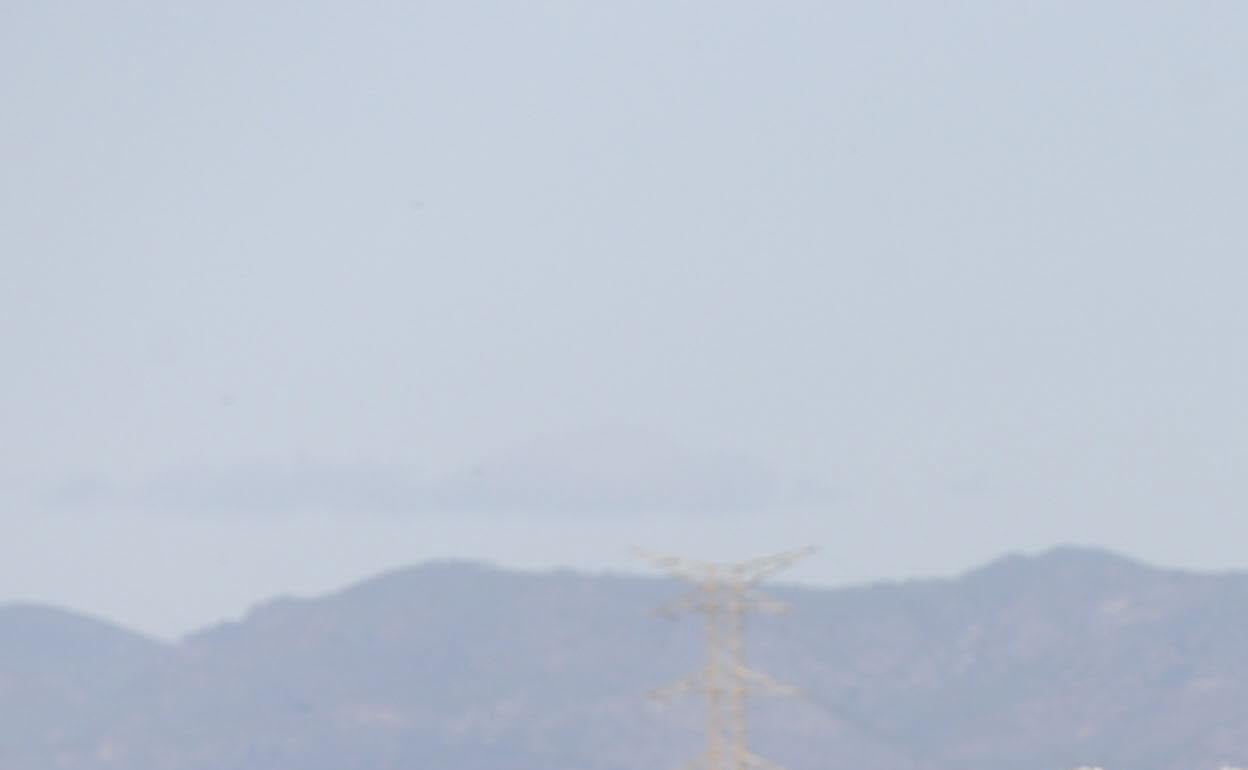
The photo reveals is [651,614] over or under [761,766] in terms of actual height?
over

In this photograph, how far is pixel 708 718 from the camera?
77.9m

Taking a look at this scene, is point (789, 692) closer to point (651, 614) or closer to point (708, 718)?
point (708, 718)

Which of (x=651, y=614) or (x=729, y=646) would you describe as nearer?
(x=729, y=646)

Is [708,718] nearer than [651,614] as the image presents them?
Yes

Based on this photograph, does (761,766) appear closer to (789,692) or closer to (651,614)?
(789,692)

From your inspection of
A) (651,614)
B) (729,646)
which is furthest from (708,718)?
(651,614)

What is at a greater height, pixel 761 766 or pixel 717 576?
pixel 717 576

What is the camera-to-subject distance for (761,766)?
7375cm

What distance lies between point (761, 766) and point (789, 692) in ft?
7.66

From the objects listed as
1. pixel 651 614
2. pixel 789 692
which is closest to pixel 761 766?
pixel 789 692

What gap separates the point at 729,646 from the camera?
251 feet

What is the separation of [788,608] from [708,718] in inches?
146

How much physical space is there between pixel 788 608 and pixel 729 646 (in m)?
2.26

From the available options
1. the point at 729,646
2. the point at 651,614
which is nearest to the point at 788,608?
the point at 729,646
